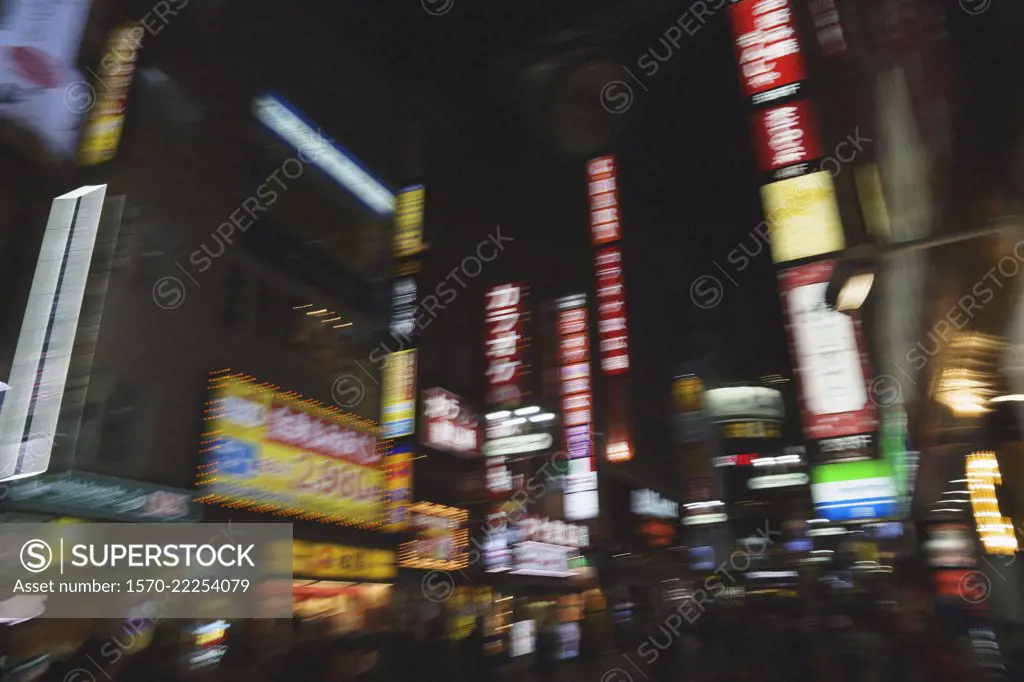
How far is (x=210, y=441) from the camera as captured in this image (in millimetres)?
9953

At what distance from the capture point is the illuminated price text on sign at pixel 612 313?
57.8 ft

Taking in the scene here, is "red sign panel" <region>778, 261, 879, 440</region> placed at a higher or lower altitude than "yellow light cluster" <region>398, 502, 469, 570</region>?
higher

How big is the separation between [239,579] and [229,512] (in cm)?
99

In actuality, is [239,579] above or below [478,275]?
below

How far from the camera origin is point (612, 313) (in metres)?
17.7

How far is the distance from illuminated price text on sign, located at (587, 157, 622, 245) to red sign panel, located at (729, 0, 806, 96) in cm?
713

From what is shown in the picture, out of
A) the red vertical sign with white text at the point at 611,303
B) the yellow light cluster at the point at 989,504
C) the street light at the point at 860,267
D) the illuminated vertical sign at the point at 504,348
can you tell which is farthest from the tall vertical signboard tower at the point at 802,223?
the red vertical sign with white text at the point at 611,303

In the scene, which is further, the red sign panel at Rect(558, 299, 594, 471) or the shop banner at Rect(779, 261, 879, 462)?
the red sign panel at Rect(558, 299, 594, 471)

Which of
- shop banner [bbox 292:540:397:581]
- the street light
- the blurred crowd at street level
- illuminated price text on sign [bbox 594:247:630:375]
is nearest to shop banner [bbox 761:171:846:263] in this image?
the street light

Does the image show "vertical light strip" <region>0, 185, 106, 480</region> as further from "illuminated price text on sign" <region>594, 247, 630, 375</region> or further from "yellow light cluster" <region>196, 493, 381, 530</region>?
"illuminated price text on sign" <region>594, 247, 630, 375</region>

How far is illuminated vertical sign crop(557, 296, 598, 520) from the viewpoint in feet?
55.0

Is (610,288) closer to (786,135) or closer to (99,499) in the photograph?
(786,135)

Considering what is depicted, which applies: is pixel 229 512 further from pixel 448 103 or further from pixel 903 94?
pixel 448 103

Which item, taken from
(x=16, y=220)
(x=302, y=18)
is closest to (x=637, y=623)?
(x=16, y=220)
